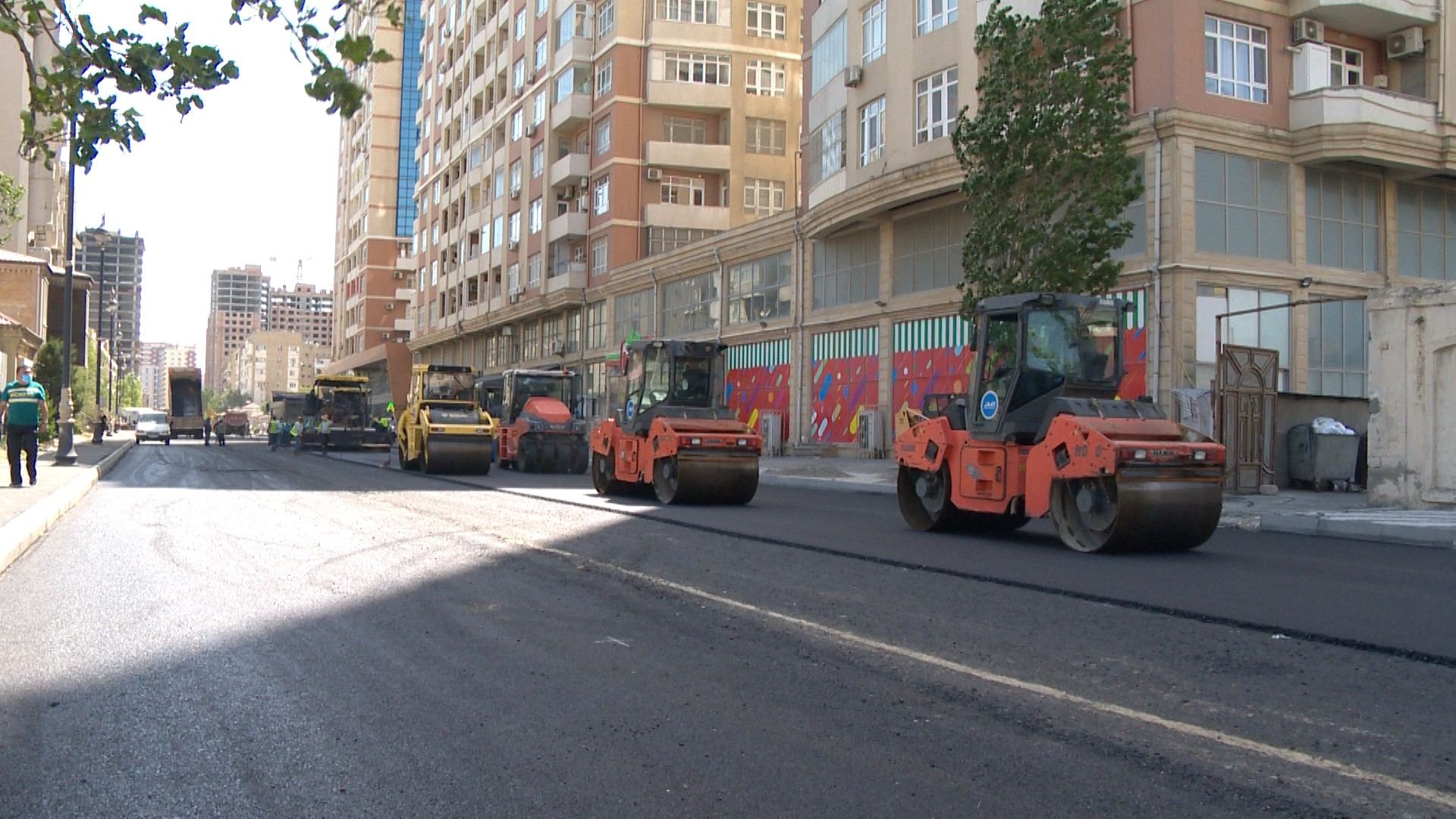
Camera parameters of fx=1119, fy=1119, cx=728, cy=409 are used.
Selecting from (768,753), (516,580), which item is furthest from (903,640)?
(516,580)

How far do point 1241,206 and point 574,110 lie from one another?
34.7 meters

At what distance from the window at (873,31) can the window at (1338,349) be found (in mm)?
12805

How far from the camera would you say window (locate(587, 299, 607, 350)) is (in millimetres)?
49562

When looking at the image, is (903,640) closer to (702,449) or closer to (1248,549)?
(1248,549)

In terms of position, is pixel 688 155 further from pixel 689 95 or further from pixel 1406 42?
pixel 1406 42

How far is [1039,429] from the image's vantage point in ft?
38.7

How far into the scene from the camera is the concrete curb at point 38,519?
9.42 m

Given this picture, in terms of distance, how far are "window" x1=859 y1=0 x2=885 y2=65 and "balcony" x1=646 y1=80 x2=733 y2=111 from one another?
18.3 meters

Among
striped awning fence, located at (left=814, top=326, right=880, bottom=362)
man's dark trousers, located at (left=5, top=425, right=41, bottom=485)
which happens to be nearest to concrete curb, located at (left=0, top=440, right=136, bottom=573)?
man's dark trousers, located at (left=5, top=425, right=41, bottom=485)

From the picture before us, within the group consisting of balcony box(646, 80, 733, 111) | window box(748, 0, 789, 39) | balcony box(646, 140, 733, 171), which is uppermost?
window box(748, 0, 789, 39)

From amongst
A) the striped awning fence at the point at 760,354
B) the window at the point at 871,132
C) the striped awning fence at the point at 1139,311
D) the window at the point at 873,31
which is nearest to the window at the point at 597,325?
the striped awning fence at the point at 760,354

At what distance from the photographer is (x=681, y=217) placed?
49.0 m

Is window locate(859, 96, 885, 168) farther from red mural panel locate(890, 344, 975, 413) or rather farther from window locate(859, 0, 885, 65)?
red mural panel locate(890, 344, 975, 413)

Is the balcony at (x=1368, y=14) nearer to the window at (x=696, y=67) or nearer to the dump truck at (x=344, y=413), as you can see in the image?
the window at (x=696, y=67)
